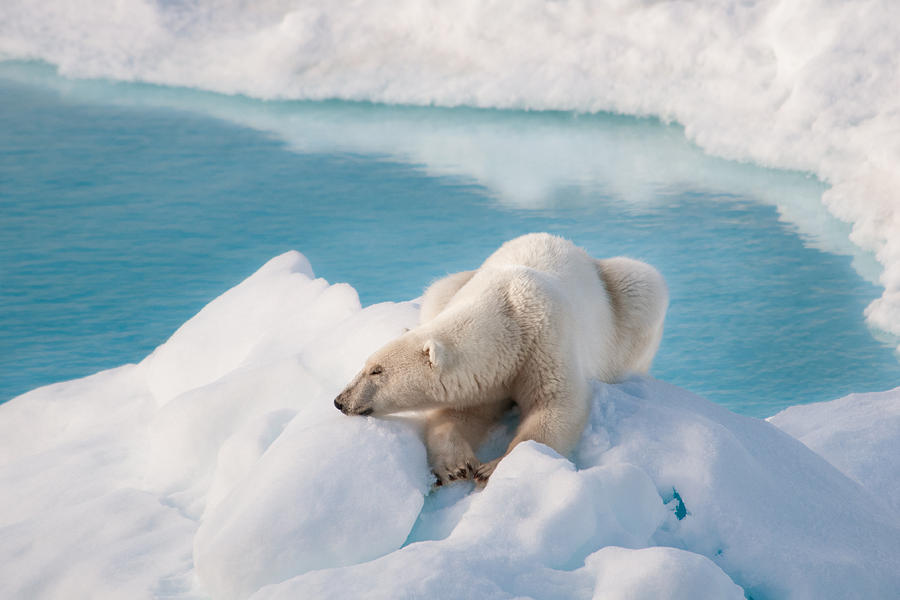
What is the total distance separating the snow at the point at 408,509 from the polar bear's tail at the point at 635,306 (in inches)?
9.8

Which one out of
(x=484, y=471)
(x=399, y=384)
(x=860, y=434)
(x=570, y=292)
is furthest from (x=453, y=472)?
(x=860, y=434)

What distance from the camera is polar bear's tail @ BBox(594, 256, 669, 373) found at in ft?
12.0

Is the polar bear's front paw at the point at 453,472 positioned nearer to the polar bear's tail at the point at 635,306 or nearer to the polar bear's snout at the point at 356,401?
the polar bear's snout at the point at 356,401

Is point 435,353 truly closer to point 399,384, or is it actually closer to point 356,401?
point 399,384

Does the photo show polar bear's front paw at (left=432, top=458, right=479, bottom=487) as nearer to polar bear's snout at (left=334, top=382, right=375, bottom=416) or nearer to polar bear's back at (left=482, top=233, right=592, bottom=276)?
polar bear's snout at (left=334, top=382, right=375, bottom=416)

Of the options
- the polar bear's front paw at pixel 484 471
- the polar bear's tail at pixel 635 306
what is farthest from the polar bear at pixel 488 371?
the polar bear's tail at pixel 635 306

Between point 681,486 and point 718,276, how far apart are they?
18.0 feet

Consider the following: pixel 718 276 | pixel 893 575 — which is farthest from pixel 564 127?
pixel 893 575

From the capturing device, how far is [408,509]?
2.57m

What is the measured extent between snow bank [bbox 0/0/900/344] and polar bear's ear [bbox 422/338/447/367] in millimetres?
6057

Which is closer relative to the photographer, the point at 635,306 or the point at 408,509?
the point at 408,509

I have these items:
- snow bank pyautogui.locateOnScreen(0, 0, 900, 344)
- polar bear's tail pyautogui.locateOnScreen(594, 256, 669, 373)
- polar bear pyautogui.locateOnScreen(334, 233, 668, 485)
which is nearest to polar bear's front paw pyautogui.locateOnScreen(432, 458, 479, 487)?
polar bear pyautogui.locateOnScreen(334, 233, 668, 485)

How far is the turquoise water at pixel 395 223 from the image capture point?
6.99m

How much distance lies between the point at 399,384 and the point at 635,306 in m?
1.25
